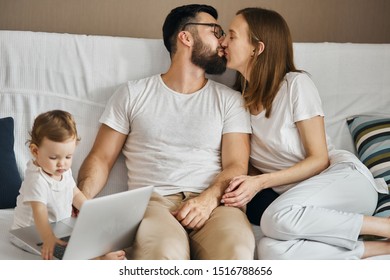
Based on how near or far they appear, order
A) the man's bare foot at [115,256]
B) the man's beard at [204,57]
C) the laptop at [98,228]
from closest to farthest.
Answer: the laptop at [98,228] < the man's bare foot at [115,256] < the man's beard at [204,57]

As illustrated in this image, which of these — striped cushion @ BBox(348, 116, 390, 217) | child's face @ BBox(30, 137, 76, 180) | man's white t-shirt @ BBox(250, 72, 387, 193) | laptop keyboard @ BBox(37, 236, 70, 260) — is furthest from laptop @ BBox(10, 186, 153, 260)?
striped cushion @ BBox(348, 116, 390, 217)

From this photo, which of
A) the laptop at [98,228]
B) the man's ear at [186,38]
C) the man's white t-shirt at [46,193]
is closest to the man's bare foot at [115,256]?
the laptop at [98,228]

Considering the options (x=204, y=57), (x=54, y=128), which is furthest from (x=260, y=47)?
(x=54, y=128)

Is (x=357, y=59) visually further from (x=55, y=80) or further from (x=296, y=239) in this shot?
(x=55, y=80)

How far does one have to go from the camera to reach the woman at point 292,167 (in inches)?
55.4

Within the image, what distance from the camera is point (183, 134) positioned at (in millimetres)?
1575

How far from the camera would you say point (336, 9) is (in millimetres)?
1906

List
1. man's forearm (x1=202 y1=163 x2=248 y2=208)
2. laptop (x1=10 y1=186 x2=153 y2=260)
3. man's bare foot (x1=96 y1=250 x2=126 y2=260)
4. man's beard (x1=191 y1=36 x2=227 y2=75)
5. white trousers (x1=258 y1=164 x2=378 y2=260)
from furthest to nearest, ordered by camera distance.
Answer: man's beard (x1=191 y1=36 x2=227 y2=75), man's forearm (x1=202 y1=163 x2=248 y2=208), white trousers (x1=258 y1=164 x2=378 y2=260), man's bare foot (x1=96 y1=250 x2=126 y2=260), laptop (x1=10 y1=186 x2=153 y2=260)

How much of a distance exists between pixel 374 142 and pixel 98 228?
0.83 m

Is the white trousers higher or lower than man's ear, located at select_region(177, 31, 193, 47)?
lower

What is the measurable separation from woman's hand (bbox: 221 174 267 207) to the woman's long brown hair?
0.18 metres

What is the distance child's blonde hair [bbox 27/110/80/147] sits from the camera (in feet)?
3.88

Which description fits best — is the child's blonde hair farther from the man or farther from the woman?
the woman

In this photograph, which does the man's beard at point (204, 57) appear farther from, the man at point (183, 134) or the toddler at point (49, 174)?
the toddler at point (49, 174)
